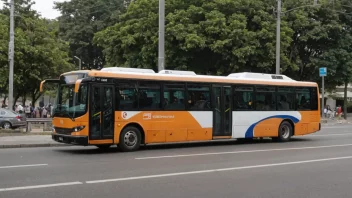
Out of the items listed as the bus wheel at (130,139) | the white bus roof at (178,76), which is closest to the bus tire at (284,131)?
the white bus roof at (178,76)

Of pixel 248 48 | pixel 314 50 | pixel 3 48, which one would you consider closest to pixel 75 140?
pixel 248 48

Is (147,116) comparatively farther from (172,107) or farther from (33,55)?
(33,55)

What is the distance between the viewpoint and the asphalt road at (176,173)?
812 cm

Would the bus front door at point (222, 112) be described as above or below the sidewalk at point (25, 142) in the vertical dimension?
above

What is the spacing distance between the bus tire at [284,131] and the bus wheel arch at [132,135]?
7.12 metres

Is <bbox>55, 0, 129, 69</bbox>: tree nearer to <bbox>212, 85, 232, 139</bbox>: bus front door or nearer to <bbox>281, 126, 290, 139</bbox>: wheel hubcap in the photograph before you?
<bbox>281, 126, 290, 139</bbox>: wheel hubcap

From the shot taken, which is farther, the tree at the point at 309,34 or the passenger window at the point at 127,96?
the tree at the point at 309,34

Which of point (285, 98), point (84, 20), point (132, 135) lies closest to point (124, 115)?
point (132, 135)

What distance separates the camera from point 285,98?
19.7m

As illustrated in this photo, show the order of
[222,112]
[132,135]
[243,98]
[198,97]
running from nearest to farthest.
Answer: [132,135] < [198,97] < [222,112] < [243,98]

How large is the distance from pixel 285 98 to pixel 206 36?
12772 millimetres

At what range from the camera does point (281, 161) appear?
12.6 metres

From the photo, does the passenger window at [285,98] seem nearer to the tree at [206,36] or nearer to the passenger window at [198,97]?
the passenger window at [198,97]

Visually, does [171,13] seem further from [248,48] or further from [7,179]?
[7,179]
